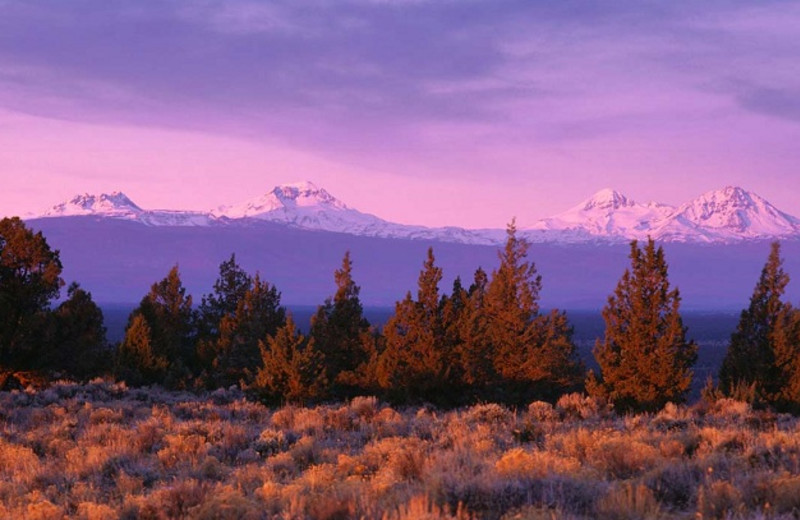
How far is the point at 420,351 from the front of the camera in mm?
26469

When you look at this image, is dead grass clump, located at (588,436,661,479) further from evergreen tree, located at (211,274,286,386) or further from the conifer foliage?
evergreen tree, located at (211,274,286,386)

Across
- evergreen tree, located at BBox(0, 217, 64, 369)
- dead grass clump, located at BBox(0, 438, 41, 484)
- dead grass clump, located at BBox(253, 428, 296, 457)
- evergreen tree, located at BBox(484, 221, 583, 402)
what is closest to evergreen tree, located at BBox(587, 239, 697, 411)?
evergreen tree, located at BBox(484, 221, 583, 402)

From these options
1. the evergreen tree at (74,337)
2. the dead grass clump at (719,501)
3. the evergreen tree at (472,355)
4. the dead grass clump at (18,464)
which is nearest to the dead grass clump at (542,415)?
the dead grass clump at (719,501)

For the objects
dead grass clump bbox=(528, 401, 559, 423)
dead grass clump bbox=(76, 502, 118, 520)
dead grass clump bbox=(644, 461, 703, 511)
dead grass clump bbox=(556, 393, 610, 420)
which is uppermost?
dead grass clump bbox=(644, 461, 703, 511)

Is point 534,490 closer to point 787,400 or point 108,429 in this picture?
point 108,429

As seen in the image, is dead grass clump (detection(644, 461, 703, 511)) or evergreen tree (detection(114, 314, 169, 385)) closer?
dead grass clump (detection(644, 461, 703, 511))

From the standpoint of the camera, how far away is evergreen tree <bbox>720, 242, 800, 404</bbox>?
1069 inches

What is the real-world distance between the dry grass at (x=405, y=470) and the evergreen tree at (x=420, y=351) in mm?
11015

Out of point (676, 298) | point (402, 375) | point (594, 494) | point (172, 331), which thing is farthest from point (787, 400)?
point (172, 331)

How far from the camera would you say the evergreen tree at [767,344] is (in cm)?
2714

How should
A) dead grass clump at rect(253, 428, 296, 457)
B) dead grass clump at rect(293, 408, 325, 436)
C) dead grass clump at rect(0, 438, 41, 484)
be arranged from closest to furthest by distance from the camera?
dead grass clump at rect(0, 438, 41, 484) < dead grass clump at rect(253, 428, 296, 457) < dead grass clump at rect(293, 408, 325, 436)

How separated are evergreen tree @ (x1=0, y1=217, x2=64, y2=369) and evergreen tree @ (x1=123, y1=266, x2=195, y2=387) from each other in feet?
25.3

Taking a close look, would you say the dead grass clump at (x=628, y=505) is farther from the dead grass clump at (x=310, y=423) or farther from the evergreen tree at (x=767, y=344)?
the evergreen tree at (x=767, y=344)

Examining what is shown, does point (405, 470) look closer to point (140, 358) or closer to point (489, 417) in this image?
point (489, 417)
